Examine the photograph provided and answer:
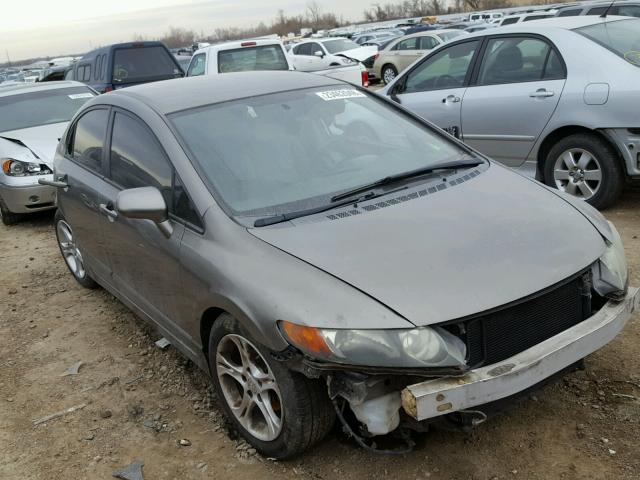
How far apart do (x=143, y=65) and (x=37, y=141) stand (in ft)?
16.7

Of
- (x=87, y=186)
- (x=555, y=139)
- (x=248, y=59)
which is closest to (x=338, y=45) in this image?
(x=248, y=59)

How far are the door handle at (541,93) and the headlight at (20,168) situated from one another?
5251mm

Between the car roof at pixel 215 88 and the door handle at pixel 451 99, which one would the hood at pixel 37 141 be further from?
the door handle at pixel 451 99

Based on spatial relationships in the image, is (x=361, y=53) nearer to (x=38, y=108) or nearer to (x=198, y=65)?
(x=198, y=65)

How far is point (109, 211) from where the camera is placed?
376 cm

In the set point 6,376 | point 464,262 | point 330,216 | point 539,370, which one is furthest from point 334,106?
point 6,376

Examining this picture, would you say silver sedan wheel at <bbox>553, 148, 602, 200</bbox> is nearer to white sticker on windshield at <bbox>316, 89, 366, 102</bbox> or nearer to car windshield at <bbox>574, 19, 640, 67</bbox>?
car windshield at <bbox>574, 19, 640, 67</bbox>

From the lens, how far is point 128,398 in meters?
3.53

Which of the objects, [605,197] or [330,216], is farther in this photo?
[605,197]

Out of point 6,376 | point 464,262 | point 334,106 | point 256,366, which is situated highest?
point 334,106

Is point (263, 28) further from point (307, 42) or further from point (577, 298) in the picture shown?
point (577, 298)

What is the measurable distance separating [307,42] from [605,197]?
17.2 m

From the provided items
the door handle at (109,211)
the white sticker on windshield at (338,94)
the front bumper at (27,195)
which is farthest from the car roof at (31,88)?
Result: the white sticker on windshield at (338,94)

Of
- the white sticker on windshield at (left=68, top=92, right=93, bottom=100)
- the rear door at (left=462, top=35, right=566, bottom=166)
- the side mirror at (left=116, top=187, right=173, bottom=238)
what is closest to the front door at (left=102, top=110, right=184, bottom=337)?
the side mirror at (left=116, top=187, right=173, bottom=238)
